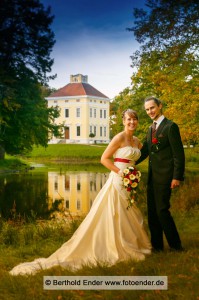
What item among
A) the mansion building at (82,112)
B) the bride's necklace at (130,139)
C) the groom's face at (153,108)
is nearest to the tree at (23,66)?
the bride's necklace at (130,139)

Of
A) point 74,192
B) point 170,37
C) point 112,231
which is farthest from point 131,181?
point 74,192

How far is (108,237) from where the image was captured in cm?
574

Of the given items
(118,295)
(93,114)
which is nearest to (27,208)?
(118,295)

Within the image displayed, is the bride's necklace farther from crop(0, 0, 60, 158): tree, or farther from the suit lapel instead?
crop(0, 0, 60, 158): tree

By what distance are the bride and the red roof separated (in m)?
64.0

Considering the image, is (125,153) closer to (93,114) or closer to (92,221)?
(92,221)

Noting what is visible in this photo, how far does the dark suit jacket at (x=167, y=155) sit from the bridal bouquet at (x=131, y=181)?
0.94 feet

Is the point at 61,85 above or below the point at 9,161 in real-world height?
above

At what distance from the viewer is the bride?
5547mm

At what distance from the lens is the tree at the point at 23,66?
2495 centimetres

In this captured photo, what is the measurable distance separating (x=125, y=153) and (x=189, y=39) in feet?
27.1

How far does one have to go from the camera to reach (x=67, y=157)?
149 ft

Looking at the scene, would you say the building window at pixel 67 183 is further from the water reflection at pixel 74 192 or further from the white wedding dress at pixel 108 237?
the white wedding dress at pixel 108 237

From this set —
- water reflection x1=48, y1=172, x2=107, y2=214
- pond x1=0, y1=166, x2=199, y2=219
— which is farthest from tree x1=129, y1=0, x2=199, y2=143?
water reflection x1=48, y1=172, x2=107, y2=214
